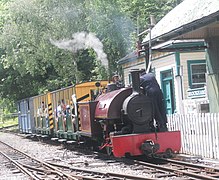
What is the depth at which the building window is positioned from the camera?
19722mm

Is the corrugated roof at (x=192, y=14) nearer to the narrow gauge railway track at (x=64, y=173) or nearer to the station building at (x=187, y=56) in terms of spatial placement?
the station building at (x=187, y=56)

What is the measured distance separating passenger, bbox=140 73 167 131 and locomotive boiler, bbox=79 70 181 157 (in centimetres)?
13

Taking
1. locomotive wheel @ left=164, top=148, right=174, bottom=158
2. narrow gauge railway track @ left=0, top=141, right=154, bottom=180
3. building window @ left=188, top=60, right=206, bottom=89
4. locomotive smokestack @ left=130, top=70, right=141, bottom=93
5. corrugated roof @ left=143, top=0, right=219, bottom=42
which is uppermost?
corrugated roof @ left=143, top=0, right=219, bottom=42

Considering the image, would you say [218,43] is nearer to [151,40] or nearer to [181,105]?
[151,40]

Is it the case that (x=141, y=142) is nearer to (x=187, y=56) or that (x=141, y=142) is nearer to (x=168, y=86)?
(x=187, y=56)

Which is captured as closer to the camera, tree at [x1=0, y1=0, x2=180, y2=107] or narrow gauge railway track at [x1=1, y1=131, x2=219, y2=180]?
narrow gauge railway track at [x1=1, y1=131, x2=219, y2=180]

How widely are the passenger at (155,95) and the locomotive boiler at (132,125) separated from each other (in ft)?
0.41

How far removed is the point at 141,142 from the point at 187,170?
1.90 meters

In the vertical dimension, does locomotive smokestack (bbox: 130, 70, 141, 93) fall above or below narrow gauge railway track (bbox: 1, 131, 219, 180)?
above

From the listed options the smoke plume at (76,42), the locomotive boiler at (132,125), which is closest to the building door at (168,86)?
the smoke plume at (76,42)

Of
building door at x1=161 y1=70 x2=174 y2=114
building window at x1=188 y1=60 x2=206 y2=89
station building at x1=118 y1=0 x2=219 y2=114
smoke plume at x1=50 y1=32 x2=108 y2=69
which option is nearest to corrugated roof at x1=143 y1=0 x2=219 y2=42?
station building at x1=118 y1=0 x2=219 y2=114

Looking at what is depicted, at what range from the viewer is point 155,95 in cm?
1212

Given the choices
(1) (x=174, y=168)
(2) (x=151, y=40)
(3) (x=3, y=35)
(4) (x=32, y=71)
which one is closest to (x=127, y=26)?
(4) (x=32, y=71)

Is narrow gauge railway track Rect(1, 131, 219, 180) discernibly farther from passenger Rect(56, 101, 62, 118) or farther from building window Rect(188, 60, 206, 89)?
building window Rect(188, 60, 206, 89)
